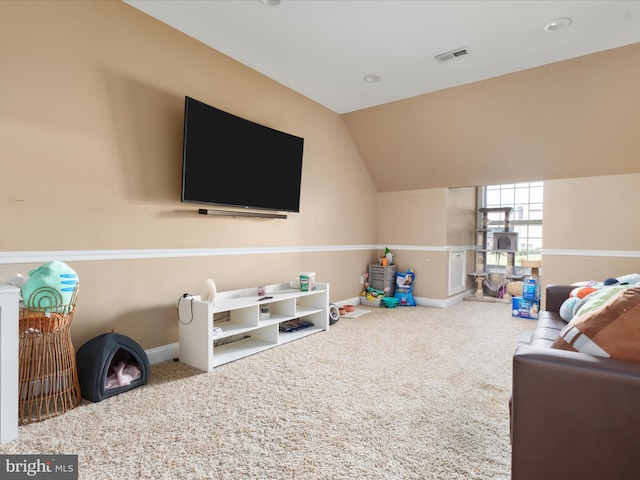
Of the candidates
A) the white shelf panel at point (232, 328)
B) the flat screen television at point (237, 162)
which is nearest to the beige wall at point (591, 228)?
the flat screen television at point (237, 162)

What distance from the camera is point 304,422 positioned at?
1936 mm

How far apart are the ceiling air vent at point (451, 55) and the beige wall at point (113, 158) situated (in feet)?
5.57

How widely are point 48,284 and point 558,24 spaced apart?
379 cm

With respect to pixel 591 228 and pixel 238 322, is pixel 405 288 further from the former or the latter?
pixel 238 322

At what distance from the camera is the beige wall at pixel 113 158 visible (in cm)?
214

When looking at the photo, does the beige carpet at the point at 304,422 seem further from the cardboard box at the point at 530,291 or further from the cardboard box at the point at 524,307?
the cardboard box at the point at 530,291

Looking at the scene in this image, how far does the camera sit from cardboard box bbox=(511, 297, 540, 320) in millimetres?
4500

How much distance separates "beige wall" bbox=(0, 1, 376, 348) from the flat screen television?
20cm

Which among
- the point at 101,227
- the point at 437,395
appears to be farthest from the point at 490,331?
the point at 101,227

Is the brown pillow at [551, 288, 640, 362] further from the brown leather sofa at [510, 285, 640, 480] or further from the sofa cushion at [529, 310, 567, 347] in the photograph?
the sofa cushion at [529, 310, 567, 347]

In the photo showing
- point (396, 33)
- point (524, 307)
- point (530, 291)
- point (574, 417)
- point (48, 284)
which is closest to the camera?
point (574, 417)

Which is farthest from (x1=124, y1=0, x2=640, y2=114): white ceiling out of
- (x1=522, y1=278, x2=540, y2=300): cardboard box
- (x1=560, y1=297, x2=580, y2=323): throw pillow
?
(x1=522, y1=278, x2=540, y2=300): cardboard box

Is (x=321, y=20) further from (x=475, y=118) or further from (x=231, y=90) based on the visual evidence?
(x=475, y=118)

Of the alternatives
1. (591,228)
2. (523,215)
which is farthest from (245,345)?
(523,215)
